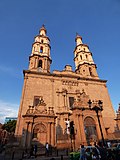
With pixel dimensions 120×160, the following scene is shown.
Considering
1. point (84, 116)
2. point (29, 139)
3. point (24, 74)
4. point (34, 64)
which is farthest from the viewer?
point (34, 64)

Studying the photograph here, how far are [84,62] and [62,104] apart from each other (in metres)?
14.9

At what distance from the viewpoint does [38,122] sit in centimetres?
1877

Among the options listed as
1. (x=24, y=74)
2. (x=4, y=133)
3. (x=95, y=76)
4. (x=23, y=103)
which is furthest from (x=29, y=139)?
(x=4, y=133)

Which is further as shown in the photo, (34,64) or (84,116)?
(34,64)

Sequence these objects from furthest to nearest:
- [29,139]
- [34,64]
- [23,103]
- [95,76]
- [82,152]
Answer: [95,76]
[34,64]
[23,103]
[29,139]
[82,152]

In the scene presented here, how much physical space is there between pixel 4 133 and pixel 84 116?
29.7 meters

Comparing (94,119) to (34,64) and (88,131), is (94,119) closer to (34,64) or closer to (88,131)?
(88,131)

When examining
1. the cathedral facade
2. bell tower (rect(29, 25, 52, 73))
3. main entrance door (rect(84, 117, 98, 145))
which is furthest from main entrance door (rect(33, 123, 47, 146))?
bell tower (rect(29, 25, 52, 73))

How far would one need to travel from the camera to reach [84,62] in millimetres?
33125

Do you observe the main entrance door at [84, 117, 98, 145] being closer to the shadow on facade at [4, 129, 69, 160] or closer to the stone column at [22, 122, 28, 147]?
the shadow on facade at [4, 129, 69, 160]

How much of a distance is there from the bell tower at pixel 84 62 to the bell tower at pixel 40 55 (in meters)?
8.65

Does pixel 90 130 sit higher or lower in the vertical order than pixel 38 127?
lower

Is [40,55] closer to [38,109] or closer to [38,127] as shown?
[38,109]

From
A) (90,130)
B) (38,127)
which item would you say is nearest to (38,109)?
(38,127)
